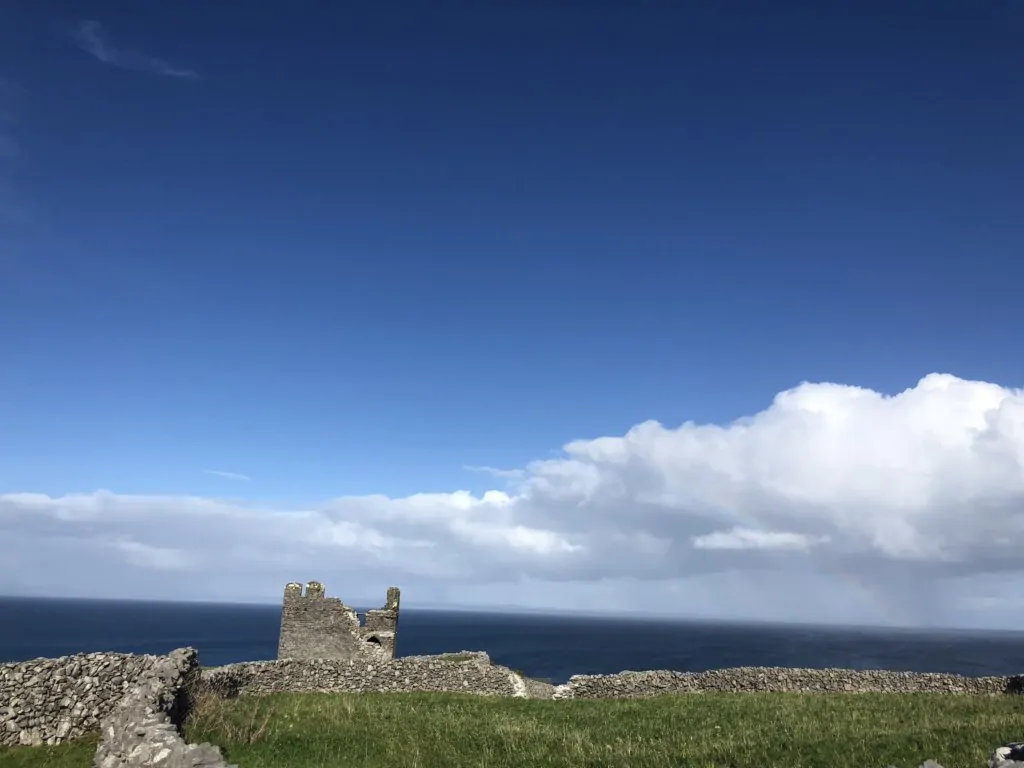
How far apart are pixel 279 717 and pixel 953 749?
1737cm

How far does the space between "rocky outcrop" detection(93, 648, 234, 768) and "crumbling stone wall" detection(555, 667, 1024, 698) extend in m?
15.7

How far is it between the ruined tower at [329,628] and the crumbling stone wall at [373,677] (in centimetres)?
519

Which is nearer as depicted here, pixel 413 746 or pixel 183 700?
pixel 413 746

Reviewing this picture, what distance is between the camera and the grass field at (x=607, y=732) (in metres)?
14.0

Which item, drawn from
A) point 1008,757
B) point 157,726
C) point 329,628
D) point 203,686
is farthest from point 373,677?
point 1008,757

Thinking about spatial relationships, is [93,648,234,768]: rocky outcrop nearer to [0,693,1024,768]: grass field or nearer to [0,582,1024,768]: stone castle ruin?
[0,582,1024,768]: stone castle ruin

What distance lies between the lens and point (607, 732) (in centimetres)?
1800

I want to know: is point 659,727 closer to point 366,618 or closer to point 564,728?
point 564,728

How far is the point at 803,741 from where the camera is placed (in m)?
15.0

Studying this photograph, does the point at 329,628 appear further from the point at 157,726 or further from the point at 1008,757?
the point at 1008,757

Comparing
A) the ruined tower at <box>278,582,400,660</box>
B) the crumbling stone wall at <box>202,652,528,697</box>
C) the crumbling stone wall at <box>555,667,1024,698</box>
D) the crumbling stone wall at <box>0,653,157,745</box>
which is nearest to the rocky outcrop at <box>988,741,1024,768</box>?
the crumbling stone wall at <box>555,667,1024,698</box>

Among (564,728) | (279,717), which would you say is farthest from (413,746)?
(279,717)

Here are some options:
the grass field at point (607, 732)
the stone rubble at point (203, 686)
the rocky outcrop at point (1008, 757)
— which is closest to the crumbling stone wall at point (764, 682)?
the stone rubble at point (203, 686)

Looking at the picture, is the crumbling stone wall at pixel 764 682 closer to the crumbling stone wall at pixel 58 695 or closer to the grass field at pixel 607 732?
the grass field at pixel 607 732
